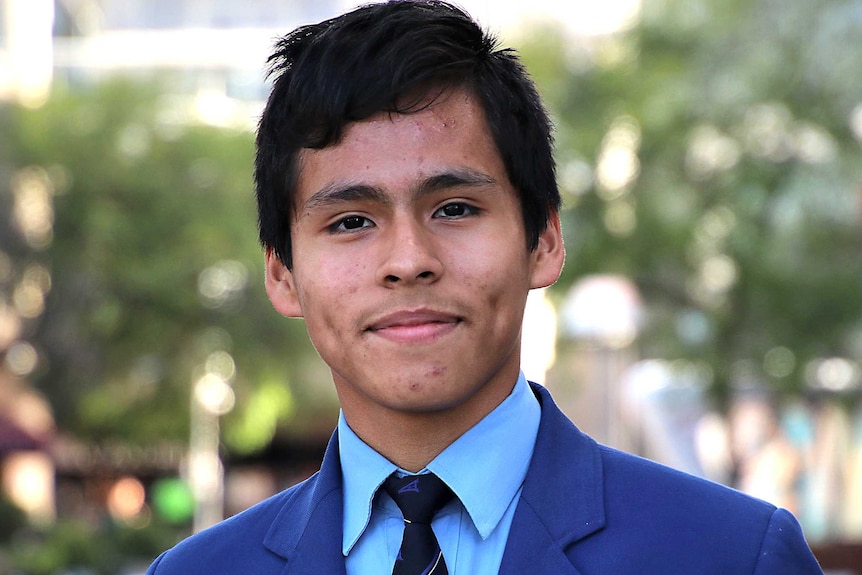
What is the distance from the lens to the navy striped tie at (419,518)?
7.90 ft

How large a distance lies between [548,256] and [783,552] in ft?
2.32

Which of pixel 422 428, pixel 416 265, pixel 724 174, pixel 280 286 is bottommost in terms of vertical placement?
pixel 724 174

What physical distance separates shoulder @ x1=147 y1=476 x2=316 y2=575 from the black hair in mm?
500

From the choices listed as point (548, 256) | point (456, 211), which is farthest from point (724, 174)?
point (456, 211)

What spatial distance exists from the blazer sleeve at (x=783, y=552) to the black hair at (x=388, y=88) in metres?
0.68

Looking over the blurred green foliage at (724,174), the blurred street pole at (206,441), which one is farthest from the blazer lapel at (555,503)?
the blurred street pole at (206,441)

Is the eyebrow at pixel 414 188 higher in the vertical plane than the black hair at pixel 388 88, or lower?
lower

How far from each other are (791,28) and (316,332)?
1495 centimetres

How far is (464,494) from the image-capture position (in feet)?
8.08

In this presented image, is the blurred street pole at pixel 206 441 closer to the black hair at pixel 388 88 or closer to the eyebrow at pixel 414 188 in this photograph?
the black hair at pixel 388 88

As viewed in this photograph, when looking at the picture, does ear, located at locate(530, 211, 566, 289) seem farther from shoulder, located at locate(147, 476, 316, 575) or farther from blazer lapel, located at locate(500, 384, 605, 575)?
shoulder, located at locate(147, 476, 316, 575)

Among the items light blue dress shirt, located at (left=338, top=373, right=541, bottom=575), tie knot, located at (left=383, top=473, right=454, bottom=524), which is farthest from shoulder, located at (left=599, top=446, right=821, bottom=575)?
tie knot, located at (left=383, top=473, right=454, bottom=524)

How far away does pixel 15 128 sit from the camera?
94.1 ft

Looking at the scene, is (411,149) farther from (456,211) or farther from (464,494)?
(464,494)
